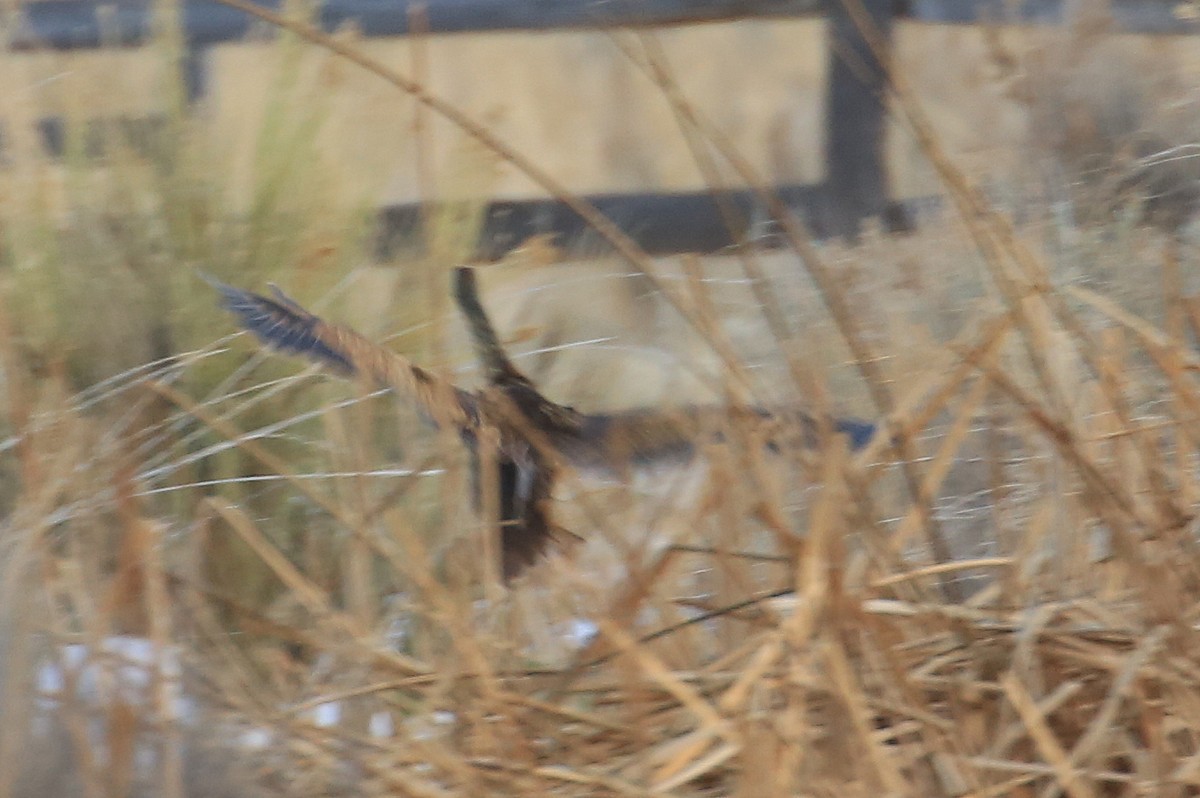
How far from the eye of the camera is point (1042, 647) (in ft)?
2.63

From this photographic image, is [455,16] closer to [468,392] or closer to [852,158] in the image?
[852,158]

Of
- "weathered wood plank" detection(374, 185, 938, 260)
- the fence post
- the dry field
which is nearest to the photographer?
the dry field

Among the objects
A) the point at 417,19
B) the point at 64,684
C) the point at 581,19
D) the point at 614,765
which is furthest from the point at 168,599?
the point at 581,19

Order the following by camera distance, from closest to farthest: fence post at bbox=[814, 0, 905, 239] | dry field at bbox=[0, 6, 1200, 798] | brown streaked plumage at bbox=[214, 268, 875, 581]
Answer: dry field at bbox=[0, 6, 1200, 798] → brown streaked plumage at bbox=[214, 268, 875, 581] → fence post at bbox=[814, 0, 905, 239]

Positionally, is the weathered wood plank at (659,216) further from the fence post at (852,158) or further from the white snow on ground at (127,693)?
the white snow on ground at (127,693)

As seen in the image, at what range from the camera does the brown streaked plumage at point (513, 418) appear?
96cm

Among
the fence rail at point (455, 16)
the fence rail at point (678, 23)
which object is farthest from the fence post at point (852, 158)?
the fence rail at point (455, 16)

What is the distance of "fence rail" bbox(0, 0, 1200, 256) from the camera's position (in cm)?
356

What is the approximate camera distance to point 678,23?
12.3 ft

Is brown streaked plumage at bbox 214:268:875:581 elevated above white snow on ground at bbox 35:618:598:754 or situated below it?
above

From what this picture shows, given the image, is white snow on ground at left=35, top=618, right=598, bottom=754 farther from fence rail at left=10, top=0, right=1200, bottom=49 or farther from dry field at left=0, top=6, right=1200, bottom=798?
fence rail at left=10, top=0, right=1200, bottom=49

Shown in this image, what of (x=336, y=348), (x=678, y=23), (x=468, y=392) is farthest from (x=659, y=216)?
(x=336, y=348)

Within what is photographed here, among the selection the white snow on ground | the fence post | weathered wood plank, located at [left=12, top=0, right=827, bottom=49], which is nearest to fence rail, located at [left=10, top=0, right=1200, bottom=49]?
weathered wood plank, located at [left=12, top=0, right=827, bottom=49]

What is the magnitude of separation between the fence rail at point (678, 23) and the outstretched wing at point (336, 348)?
2355 millimetres
